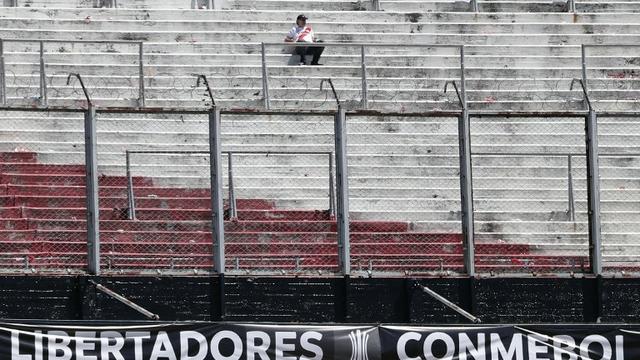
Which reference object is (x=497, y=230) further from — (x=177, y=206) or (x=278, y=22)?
(x=278, y=22)

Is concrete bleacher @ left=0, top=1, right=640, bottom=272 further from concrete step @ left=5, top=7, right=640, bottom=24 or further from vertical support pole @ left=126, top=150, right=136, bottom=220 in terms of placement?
vertical support pole @ left=126, top=150, right=136, bottom=220

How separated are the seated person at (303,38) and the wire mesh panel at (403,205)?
376cm

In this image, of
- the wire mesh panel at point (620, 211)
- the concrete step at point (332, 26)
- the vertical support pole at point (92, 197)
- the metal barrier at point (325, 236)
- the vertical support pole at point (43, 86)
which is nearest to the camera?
the vertical support pole at point (92, 197)

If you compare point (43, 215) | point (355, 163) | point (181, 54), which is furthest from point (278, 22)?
point (43, 215)

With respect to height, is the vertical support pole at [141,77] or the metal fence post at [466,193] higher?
the vertical support pole at [141,77]

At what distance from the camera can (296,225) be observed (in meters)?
20.0

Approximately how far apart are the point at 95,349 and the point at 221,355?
47.5 inches

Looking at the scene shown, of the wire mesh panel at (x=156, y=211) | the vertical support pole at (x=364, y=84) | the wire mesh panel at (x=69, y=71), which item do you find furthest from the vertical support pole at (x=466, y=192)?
the wire mesh panel at (x=69, y=71)

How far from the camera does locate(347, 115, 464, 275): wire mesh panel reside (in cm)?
2019

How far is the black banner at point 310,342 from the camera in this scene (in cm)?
1883

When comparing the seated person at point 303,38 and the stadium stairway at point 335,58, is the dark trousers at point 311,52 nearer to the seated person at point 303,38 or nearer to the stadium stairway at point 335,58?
the seated person at point 303,38

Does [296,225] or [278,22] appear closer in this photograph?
[296,225]

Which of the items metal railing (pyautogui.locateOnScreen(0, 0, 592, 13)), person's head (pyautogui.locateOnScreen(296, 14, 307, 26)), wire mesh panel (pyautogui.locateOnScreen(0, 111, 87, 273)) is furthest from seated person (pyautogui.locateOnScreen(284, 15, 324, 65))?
wire mesh panel (pyautogui.locateOnScreen(0, 111, 87, 273))

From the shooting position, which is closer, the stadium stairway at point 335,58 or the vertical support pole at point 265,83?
the vertical support pole at point 265,83
